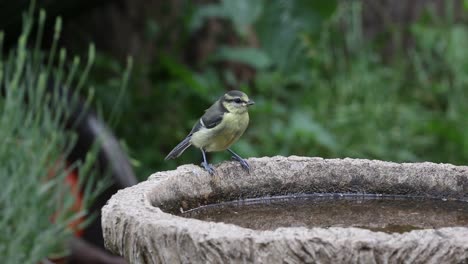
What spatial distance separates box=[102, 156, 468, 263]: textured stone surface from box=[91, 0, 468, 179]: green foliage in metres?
2.20

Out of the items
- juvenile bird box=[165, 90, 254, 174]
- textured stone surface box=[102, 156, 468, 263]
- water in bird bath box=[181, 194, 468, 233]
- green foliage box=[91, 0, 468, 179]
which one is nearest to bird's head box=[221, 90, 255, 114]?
juvenile bird box=[165, 90, 254, 174]

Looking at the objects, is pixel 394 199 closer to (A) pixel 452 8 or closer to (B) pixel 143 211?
(B) pixel 143 211

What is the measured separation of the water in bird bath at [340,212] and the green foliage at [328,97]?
2.27 meters

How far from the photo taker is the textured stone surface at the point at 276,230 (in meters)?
1.98

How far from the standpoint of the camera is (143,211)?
2279mm

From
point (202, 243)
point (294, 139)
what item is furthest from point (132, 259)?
point (294, 139)

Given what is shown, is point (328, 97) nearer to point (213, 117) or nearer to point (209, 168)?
point (213, 117)

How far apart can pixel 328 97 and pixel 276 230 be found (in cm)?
517

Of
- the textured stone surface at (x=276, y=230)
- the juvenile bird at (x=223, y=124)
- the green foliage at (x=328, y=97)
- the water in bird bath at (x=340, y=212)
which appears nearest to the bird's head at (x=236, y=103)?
the juvenile bird at (x=223, y=124)

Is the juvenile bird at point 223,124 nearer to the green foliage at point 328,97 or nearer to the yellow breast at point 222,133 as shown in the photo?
the yellow breast at point 222,133

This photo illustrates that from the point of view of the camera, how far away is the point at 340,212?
2809 mm

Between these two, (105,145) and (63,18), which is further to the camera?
(63,18)

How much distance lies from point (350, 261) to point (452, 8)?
20.7ft

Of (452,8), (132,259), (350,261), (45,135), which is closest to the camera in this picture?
(350,261)
